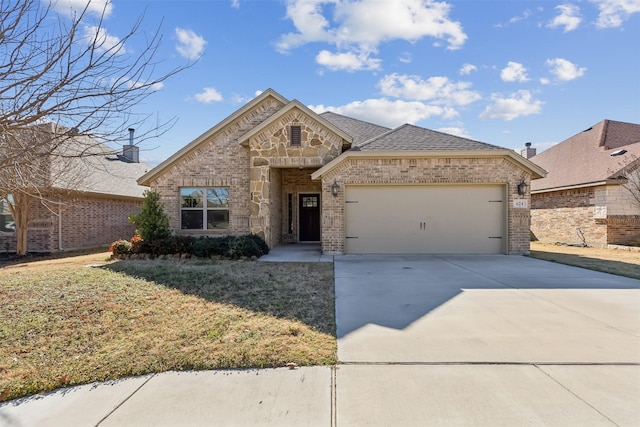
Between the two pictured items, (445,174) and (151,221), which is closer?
(445,174)

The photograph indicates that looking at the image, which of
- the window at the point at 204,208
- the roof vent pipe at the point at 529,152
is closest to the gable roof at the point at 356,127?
the window at the point at 204,208

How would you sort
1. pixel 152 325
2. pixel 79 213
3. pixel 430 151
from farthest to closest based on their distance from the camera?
pixel 79 213 < pixel 430 151 < pixel 152 325

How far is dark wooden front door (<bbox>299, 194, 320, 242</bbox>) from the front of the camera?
15891mm

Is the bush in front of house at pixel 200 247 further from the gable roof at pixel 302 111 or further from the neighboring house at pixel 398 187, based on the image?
the gable roof at pixel 302 111

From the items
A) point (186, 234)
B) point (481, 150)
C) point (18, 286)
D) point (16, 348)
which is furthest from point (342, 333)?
point (186, 234)

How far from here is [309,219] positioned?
16.0m

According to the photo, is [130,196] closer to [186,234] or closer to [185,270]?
[186,234]

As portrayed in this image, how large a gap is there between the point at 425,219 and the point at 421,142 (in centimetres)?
276

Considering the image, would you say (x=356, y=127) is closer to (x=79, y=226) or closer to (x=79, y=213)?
(x=79, y=213)

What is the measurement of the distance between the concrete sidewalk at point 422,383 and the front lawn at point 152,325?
244mm

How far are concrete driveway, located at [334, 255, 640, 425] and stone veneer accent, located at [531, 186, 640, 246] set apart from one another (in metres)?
9.10

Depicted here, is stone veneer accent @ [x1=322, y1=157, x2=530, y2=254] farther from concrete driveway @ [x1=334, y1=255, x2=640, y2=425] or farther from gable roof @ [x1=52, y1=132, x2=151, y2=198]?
gable roof @ [x1=52, y1=132, x2=151, y2=198]

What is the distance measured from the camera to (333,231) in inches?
458

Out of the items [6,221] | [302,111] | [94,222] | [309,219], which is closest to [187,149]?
[302,111]
